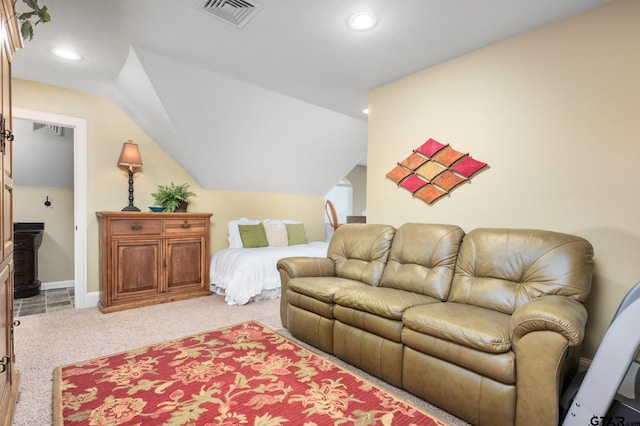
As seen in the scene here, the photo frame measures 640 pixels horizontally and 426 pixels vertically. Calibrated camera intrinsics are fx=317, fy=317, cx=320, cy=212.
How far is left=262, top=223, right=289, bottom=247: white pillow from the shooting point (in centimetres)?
494

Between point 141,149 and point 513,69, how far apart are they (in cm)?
419

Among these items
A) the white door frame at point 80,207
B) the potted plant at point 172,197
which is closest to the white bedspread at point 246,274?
the potted plant at point 172,197

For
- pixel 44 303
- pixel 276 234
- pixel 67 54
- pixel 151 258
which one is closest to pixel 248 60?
pixel 67 54

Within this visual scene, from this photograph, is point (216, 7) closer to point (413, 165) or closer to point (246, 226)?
point (413, 165)

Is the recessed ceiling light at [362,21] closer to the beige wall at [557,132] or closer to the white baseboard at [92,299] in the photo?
the beige wall at [557,132]

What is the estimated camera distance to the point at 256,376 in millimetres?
2109

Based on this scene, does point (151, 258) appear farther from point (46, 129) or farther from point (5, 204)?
point (46, 129)

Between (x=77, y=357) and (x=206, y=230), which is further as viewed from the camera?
(x=206, y=230)

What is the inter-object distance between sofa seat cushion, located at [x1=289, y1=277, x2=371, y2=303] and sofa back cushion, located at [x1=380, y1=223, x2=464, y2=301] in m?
0.31

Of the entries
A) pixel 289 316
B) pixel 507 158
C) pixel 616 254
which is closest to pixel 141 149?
pixel 289 316

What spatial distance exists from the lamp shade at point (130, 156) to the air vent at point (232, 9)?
232 centimetres

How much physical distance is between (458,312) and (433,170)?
56.8 inches

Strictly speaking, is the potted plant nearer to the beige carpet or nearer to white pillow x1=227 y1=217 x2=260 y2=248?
white pillow x1=227 y1=217 x2=260 y2=248

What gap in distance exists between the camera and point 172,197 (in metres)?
4.11
